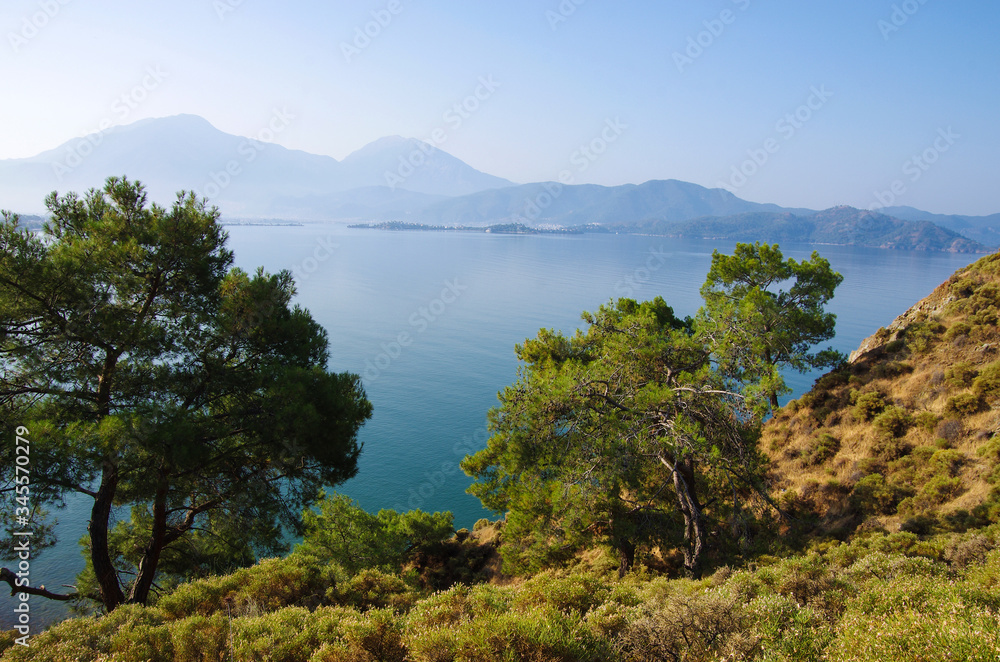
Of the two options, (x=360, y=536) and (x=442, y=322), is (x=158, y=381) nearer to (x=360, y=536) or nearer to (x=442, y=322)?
(x=360, y=536)

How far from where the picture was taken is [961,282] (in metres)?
20.1

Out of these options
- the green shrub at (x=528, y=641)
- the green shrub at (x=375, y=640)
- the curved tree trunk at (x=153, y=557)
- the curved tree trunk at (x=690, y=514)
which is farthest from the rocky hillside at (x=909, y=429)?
the curved tree trunk at (x=153, y=557)

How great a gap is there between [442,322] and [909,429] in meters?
46.5

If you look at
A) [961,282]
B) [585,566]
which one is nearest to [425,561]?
[585,566]

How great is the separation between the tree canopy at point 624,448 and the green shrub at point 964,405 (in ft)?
21.8

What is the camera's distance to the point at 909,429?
14164 millimetres

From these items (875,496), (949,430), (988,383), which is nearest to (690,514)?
(875,496)

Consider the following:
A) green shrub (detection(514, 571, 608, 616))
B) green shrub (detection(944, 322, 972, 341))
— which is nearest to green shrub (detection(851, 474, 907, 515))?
green shrub (detection(944, 322, 972, 341))

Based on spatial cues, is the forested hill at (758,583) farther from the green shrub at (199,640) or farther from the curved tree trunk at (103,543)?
the curved tree trunk at (103,543)

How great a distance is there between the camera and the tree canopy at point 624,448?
945cm

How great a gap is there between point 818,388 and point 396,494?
1902cm

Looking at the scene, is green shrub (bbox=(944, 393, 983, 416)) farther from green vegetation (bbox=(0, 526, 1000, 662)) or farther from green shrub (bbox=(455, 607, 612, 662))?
green shrub (bbox=(455, 607, 612, 662))

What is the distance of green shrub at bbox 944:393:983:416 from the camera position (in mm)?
13391

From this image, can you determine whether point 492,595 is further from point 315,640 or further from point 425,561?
point 425,561
